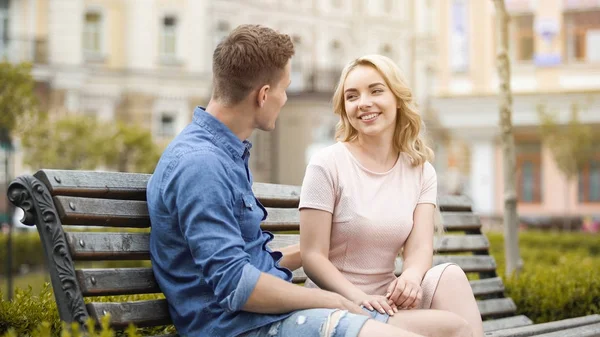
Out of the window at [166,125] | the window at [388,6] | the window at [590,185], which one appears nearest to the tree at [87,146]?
the window at [166,125]

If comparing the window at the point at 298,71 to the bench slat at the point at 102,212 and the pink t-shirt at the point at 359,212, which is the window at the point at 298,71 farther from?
the bench slat at the point at 102,212

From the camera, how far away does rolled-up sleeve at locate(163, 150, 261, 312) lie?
9.42ft

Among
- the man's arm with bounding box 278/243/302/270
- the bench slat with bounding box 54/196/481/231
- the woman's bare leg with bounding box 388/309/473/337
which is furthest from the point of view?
the man's arm with bounding box 278/243/302/270

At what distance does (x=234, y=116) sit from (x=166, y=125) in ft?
94.1

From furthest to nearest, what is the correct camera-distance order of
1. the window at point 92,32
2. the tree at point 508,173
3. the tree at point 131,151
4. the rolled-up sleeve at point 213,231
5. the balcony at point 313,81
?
the balcony at point 313,81 → the window at point 92,32 → the tree at point 131,151 → the tree at point 508,173 → the rolled-up sleeve at point 213,231

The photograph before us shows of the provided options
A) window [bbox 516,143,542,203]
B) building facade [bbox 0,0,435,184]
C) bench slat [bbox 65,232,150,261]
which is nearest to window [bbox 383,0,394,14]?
building facade [bbox 0,0,435,184]

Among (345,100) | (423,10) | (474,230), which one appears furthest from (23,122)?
(423,10)

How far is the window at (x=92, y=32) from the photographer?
97.4 feet

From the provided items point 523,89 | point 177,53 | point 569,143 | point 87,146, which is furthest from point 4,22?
point 523,89

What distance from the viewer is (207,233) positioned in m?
2.87

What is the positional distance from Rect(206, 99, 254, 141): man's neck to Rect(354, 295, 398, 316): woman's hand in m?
0.71

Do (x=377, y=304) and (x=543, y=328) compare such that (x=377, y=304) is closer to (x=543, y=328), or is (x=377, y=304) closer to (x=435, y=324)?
(x=435, y=324)

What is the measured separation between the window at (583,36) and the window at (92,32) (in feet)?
50.0

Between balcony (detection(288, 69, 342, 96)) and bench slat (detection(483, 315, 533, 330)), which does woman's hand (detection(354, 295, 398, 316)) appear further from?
balcony (detection(288, 69, 342, 96))
